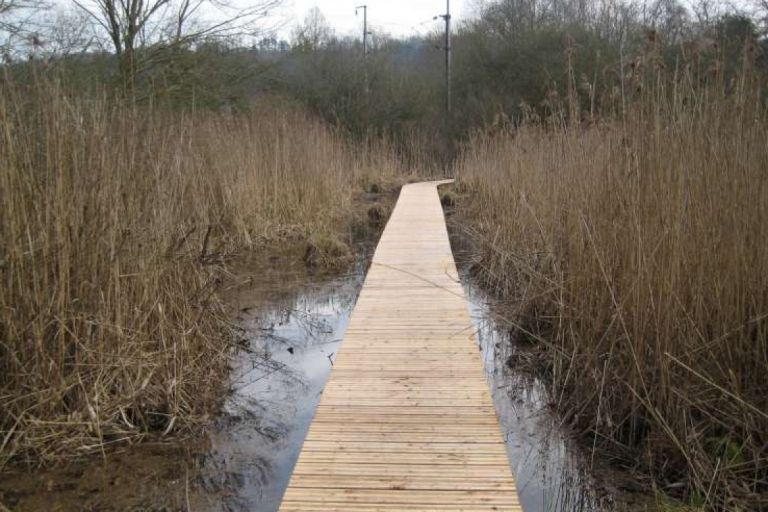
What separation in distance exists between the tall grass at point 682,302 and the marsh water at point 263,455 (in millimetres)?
207

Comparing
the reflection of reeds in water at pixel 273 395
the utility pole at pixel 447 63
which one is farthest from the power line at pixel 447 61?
the reflection of reeds in water at pixel 273 395

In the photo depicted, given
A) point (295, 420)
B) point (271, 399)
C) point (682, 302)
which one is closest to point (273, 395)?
point (271, 399)

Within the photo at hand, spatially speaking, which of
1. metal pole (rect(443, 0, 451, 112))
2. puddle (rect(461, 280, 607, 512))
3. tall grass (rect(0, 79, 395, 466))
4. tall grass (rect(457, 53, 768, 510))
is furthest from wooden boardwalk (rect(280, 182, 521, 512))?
metal pole (rect(443, 0, 451, 112))

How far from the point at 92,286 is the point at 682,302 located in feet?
6.89

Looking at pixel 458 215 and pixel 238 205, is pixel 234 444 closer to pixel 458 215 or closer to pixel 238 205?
pixel 238 205

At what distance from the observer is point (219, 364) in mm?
3166

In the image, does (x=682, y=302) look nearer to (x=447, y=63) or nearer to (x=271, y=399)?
(x=271, y=399)

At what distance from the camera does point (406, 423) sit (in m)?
2.37

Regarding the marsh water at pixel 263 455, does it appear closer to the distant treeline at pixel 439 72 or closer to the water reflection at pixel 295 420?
the water reflection at pixel 295 420

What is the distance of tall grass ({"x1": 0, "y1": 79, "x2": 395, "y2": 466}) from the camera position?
229 centimetres

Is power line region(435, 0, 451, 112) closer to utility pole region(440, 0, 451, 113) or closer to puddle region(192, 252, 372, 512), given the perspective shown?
utility pole region(440, 0, 451, 113)

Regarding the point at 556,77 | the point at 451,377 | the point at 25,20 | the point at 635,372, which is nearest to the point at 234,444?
the point at 451,377

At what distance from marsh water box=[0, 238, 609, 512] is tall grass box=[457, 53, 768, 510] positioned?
0.68 feet

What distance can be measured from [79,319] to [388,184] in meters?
10.2
